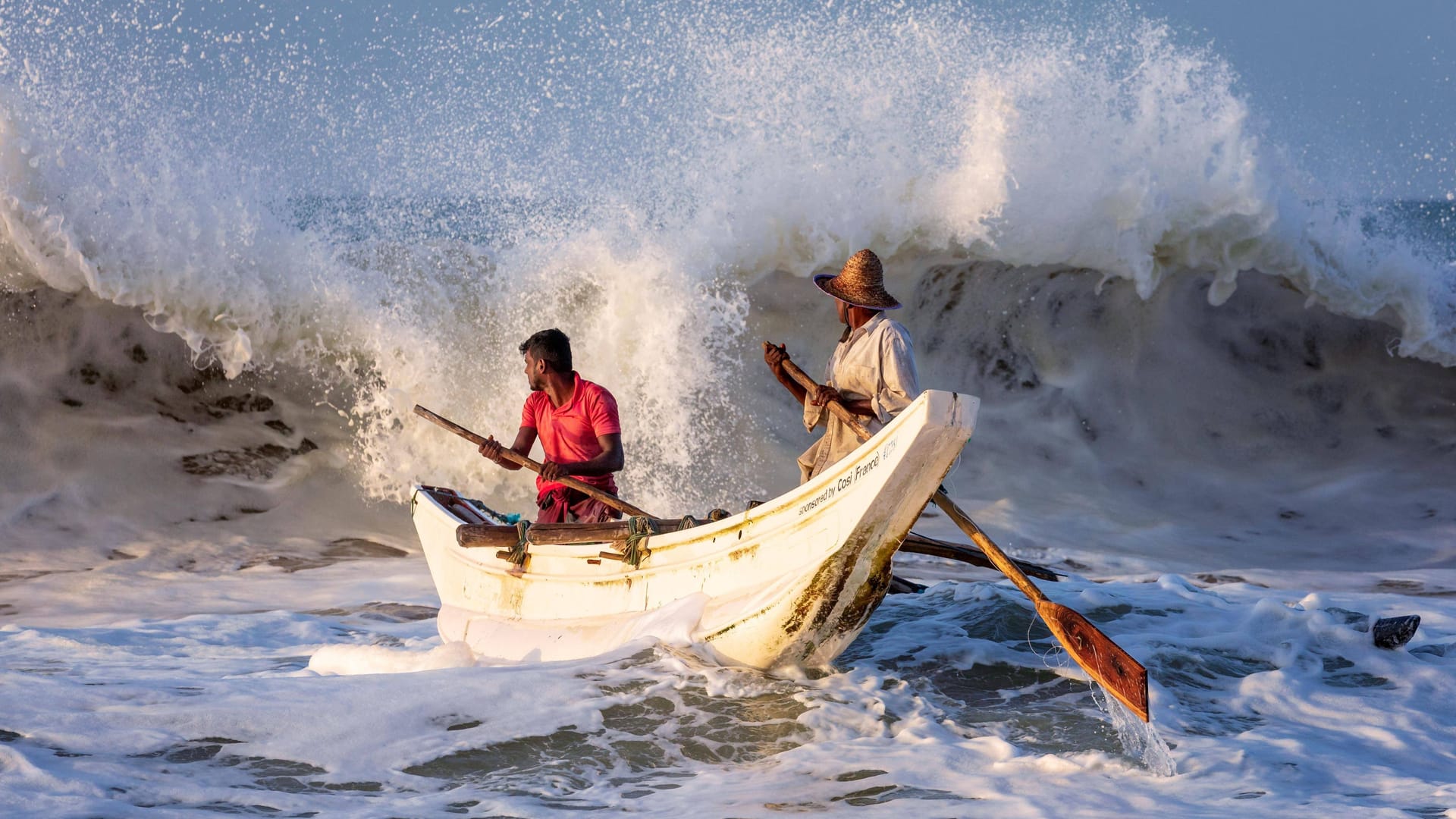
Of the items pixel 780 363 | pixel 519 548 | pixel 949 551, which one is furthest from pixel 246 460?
pixel 949 551

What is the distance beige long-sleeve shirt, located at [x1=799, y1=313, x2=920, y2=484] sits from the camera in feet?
15.2

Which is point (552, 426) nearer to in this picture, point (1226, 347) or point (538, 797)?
point (538, 797)

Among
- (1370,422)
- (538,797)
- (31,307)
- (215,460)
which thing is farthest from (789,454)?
(538,797)

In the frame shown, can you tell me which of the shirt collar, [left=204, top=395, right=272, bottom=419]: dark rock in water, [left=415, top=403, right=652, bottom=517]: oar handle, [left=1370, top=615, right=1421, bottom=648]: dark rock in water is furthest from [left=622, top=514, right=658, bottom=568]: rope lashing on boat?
[left=204, top=395, right=272, bottom=419]: dark rock in water

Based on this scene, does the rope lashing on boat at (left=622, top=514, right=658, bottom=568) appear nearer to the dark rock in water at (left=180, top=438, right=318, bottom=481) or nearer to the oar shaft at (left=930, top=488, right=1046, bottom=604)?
the oar shaft at (left=930, top=488, right=1046, bottom=604)

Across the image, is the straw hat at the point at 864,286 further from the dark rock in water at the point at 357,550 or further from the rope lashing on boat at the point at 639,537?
the dark rock in water at the point at 357,550

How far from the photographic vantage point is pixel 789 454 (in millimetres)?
10461

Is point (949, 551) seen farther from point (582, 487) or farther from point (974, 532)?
point (582, 487)

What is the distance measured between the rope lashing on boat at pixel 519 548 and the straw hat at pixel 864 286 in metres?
1.57

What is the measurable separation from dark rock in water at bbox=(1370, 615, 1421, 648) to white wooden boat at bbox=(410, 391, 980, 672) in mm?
2532

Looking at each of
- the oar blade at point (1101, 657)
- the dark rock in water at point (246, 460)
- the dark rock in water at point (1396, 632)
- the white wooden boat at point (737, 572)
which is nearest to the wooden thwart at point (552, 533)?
the white wooden boat at point (737, 572)

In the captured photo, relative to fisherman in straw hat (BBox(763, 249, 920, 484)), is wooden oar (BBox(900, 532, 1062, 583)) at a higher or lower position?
lower

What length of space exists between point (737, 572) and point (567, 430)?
1.27 meters

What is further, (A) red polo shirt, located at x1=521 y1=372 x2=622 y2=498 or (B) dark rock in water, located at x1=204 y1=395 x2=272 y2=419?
(B) dark rock in water, located at x1=204 y1=395 x2=272 y2=419
